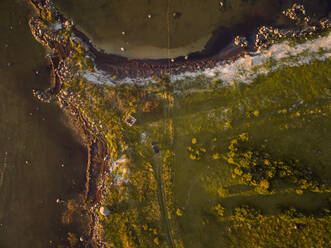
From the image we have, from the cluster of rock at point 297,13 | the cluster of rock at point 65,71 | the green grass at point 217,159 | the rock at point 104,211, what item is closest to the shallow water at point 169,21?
the cluster of rock at point 297,13

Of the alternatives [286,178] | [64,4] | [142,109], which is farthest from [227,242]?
[64,4]

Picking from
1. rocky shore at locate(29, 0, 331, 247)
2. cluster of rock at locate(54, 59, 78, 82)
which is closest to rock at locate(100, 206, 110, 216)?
rocky shore at locate(29, 0, 331, 247)

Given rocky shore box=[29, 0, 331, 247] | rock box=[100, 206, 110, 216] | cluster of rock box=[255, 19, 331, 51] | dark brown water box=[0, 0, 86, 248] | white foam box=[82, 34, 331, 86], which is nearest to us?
white foam box=[82, 34, 331, 86]

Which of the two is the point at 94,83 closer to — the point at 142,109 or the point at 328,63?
the point at 142,109

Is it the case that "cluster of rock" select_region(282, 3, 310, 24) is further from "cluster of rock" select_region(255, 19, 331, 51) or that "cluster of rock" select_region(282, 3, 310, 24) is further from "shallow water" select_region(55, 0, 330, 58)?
"cluster of rock" select_region(255, 19, 331, 51)

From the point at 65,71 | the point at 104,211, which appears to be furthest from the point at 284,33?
the point at 104,211

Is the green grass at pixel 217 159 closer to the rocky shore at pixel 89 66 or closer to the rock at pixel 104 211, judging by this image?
the rock at pixel 104 211

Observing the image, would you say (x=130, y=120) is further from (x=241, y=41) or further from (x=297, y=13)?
(x=297, y=13)
